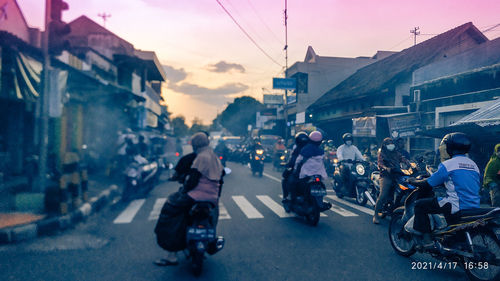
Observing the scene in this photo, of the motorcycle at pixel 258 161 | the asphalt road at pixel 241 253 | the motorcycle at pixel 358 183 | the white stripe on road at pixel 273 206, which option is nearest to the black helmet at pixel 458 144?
the asphalt road at pixel 241 253

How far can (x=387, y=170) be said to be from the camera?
7.04 meters

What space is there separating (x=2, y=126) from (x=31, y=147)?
60.8 inches

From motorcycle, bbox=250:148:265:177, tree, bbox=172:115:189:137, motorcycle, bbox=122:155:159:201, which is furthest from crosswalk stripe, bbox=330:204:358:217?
tree, bbox=172:115:189:137

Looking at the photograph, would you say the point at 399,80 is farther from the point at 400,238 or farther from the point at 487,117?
the point at 400,238

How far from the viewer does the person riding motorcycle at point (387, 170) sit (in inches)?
279

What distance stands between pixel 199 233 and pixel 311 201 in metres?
3.40

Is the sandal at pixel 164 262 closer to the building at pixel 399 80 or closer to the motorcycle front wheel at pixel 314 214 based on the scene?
the motorcycle front wheel at pixel 314 214

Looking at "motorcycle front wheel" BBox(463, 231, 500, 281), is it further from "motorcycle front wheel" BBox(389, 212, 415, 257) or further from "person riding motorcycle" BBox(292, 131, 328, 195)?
"person riding motorcycle" BBox(292, 131, 328, 195)

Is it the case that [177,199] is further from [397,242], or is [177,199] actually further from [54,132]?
[54,132]

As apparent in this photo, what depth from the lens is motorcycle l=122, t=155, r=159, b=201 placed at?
9.77 metres

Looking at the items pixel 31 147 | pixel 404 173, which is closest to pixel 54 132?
pixel 31 147

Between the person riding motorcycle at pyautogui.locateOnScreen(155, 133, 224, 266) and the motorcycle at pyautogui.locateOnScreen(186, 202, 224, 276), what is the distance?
13cm

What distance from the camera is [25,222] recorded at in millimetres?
6527

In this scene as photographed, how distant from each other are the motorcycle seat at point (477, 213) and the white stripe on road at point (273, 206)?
4.27 meters
